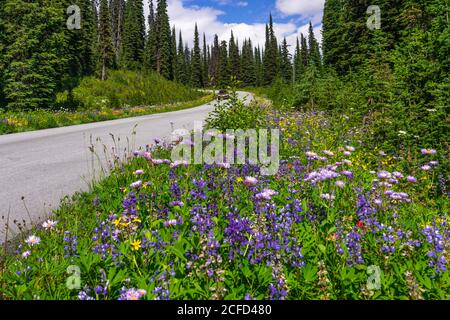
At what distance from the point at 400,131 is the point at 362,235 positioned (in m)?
3.94

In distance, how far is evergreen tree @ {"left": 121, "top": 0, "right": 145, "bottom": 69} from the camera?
195ft

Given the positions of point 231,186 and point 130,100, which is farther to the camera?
point 130,100

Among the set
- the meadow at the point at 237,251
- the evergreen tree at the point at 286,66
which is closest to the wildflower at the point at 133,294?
the meadow at the point at 237,251

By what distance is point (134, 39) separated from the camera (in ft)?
198

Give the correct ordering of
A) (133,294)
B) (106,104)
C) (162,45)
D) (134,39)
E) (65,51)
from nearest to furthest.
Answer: (133,294), (106,104), (65,51), (134,39), (162,45)

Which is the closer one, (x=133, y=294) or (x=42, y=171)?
(x=133, y=294)

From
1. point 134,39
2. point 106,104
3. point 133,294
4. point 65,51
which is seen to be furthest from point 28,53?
point 134,39

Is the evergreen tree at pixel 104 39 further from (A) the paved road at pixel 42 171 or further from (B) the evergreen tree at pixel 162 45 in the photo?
(A) the paved road at pixel 42 171

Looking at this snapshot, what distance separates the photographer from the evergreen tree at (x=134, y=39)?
59.6 meters

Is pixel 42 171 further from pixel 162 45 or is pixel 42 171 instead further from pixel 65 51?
pixel 162 45

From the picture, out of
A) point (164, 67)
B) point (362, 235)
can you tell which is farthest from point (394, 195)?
point (164, 67)

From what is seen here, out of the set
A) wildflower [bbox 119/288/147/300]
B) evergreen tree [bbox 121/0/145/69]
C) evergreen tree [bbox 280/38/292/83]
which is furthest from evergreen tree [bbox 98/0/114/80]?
evergreen tree [bbox 280/38/292/83]

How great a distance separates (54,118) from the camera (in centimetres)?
1620
